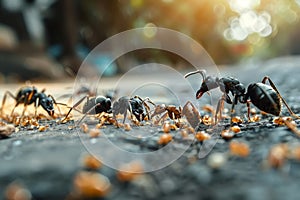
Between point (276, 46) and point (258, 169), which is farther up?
point (276, 46)

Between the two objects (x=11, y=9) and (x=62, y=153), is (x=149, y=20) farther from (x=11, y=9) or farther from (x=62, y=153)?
(x=62, y=153)

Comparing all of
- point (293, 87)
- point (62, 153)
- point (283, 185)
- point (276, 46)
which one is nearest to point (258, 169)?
point (283, 185)

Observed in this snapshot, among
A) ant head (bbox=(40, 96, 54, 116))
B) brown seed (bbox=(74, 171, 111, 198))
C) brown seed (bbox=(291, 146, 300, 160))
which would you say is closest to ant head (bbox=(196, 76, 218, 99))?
brown seed (bbox=(291, 146, 300, 160))

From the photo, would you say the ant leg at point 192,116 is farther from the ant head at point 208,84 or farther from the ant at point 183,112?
the ant head at point 208,84

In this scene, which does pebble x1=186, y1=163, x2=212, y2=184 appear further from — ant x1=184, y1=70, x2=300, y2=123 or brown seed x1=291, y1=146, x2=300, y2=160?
ant x1=184, y1=70, x2=300, y2=123

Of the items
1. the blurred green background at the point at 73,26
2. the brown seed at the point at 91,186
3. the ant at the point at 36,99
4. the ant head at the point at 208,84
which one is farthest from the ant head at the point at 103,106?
the blurred green background at the point at 73,26

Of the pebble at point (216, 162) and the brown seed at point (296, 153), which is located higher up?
the brown seed at point (296, 153)
